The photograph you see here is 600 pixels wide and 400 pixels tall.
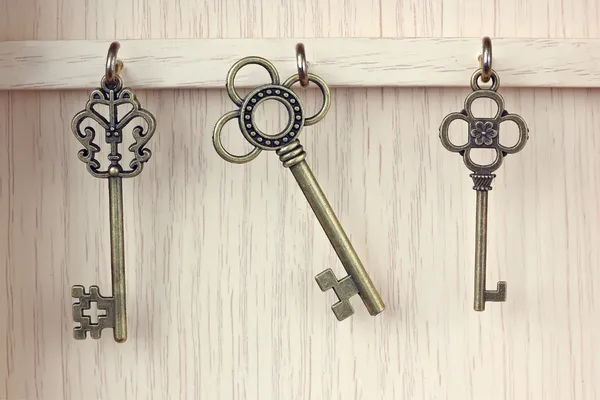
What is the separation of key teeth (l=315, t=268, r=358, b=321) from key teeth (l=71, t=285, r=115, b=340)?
0.60 ft

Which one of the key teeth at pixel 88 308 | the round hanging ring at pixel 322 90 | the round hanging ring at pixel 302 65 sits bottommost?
the key teeth at pixel 88 308

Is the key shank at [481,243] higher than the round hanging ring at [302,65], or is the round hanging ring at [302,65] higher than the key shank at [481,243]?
the round hanging ring at [302,65]

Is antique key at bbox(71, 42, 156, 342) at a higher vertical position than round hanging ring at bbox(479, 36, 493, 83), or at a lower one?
lower

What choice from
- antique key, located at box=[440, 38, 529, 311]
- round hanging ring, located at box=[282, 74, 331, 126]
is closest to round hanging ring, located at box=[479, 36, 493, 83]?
antique key, located at box=[440, 38, 529, 311]

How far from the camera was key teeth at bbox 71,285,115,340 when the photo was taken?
0.55m

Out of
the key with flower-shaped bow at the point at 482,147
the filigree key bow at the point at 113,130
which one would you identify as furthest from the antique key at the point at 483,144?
the filigree key bow at the point at 113,130

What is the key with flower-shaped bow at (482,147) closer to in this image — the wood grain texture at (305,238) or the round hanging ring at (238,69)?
the wood grain texture at (305,238)

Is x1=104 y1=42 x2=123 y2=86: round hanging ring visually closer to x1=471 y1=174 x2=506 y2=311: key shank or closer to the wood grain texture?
the wood grain texture

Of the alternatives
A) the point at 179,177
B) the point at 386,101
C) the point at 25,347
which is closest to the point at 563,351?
the point at 386,101

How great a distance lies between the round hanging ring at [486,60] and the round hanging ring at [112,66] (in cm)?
31

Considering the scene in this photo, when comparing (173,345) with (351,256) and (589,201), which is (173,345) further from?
(589,201)

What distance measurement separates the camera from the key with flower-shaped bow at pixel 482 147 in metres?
0.54

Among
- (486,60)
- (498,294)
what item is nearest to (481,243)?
(498,294)

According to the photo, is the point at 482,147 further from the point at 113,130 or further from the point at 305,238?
the point at 113,130
